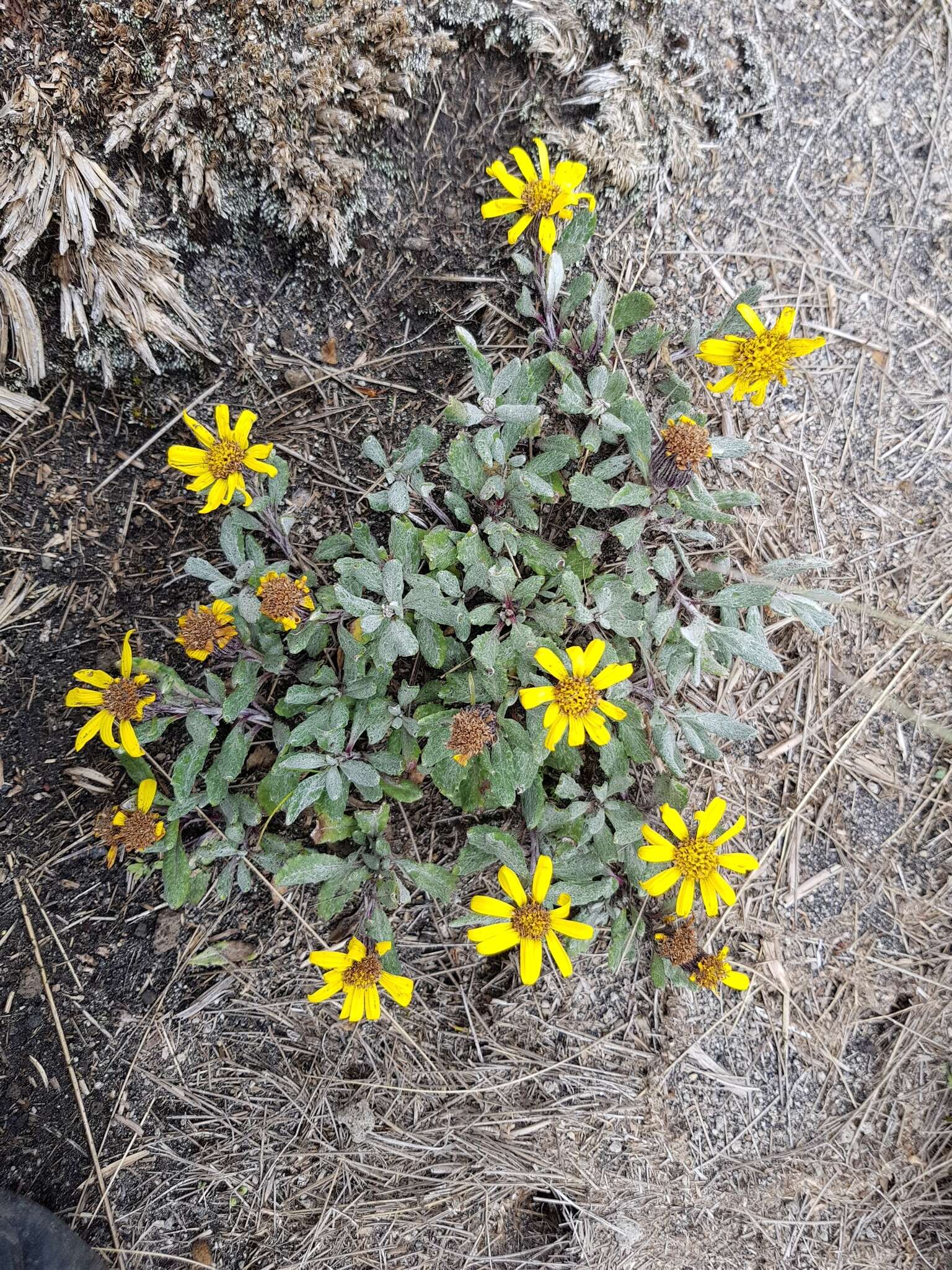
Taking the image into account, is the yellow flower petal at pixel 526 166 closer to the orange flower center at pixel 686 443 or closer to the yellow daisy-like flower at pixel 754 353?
the yellow daisy-like flower at pixel 754 353

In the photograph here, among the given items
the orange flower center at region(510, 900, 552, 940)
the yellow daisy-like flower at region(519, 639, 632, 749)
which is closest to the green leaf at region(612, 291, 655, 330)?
the yellow daisy-like flower at region(519, 639, 632, 749)

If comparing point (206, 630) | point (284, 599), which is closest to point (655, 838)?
point (284, 599)

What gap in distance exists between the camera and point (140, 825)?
1831 mm

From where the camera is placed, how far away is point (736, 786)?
2268 millimetres

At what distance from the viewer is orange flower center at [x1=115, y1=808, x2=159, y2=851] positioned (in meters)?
1.82

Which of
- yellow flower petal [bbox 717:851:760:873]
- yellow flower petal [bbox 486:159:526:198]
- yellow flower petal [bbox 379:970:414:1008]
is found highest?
yellow flower petal [bbox 486:159:526:198]

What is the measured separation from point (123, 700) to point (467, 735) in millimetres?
768

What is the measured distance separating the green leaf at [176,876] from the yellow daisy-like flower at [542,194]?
1736 mm

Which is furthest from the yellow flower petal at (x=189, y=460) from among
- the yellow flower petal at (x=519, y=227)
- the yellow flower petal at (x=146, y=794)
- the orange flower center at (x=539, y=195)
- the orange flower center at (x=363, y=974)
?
the orange flower center at (x=363, y=974)

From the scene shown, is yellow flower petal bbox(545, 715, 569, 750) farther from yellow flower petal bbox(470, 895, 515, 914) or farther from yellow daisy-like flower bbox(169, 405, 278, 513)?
yellow daisy-like flower bbox(169, 405, 278, 513)

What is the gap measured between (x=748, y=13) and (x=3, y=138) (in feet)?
6.68

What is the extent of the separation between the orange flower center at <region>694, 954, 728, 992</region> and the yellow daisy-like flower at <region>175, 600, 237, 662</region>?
4.55 ft

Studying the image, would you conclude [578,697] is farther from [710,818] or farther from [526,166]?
[526,166]

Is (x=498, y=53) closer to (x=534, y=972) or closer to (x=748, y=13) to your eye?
(x=748, y=13)
